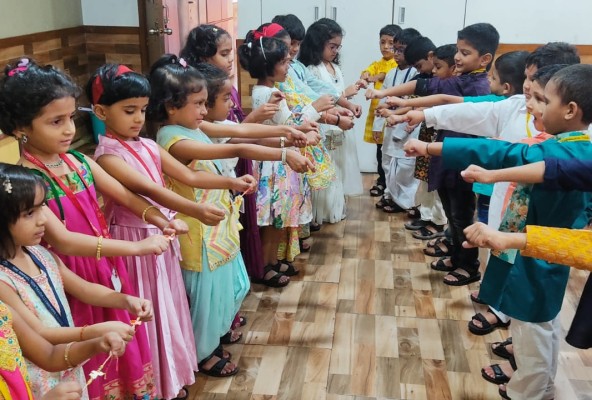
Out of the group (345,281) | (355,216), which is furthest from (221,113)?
(355,216)

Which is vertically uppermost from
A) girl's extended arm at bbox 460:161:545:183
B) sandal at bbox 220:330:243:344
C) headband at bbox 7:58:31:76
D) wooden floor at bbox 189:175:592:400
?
headband at bbox 7:58:31:76

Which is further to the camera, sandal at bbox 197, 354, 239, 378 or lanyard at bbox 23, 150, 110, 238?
sandal at bbox 197, 354, 239, 378

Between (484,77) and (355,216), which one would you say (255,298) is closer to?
(355,216)

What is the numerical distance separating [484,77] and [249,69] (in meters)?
1.17

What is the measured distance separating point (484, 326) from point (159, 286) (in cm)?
146

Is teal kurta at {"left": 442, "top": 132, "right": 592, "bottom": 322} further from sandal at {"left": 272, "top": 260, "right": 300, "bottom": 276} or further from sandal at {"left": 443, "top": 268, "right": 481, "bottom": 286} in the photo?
sandal at {"left": 272, "top": 260, "right": 300, "bottom": 276}

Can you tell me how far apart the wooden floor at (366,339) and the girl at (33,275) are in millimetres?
884

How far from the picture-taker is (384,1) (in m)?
4.63

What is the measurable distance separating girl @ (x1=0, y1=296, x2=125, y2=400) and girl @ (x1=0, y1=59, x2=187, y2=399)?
294 millimetres

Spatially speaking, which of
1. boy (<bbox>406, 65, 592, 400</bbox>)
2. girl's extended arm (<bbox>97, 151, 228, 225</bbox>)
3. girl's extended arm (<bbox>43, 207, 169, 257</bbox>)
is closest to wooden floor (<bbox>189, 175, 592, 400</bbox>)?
boy (<bbox>406, 65, 592, 400</bbox>)

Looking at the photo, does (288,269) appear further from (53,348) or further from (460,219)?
(53,348)

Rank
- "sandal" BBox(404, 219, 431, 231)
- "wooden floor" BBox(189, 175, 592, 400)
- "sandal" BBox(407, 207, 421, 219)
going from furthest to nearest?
"sandal" BBox(407, 207, 421, 219) < "sandal" BBox(404, 219, 431, 231) < "wooden floor" BBox(189, 175, 592, 400)

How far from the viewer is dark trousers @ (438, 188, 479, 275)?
9.91 ft

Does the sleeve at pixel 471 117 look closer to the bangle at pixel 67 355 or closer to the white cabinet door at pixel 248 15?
the bangle at pixel 67 355
